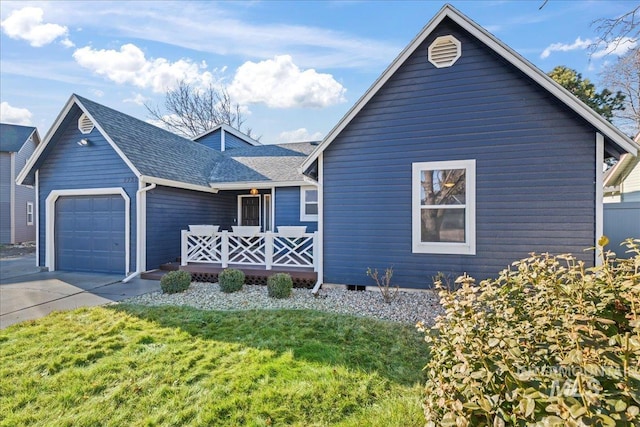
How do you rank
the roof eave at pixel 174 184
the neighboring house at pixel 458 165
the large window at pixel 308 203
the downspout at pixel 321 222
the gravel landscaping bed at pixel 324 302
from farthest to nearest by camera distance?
1. the large window at pixel 308 203
2. the roof eave at pixel 174 184
3. the downspout at pixel 321 222
4. the neighboring house at pixel 458 165
5. the gravel landscaping bed at pixel 324 302

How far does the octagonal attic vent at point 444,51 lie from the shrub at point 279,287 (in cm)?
581

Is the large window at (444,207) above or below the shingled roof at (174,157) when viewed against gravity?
below

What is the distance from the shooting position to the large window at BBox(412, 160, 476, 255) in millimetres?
6719

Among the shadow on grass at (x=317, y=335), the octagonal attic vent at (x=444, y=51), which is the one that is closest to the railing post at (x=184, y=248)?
the shadow on grass at (x=317, y=335)

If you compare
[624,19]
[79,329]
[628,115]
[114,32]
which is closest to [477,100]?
[624,19]

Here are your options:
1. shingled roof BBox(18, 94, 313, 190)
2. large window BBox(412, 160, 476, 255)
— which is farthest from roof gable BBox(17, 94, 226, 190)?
large window BBox(412, 160, 476, 255)

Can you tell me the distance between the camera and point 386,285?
689cm

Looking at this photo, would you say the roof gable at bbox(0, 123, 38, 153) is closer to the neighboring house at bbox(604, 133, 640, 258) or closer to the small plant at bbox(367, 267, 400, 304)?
the small plant at bbox(367, 267, 400, 304)

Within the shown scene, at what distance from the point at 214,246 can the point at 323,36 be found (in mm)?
8031

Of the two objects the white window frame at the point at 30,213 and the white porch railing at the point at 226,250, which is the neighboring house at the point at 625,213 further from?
the white window frame at the point at 30,213

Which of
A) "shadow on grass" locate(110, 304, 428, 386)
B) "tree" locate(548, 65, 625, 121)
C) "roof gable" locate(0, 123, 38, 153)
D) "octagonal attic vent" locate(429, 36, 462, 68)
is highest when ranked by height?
"tree" locate(548, 65, 625, 121)

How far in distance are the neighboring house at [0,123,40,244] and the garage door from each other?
14.1 metres

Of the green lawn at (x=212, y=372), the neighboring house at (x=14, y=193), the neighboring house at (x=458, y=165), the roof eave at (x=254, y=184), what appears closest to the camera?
the green lawn at (x=212, y=372)

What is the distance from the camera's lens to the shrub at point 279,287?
6949 millimetres
